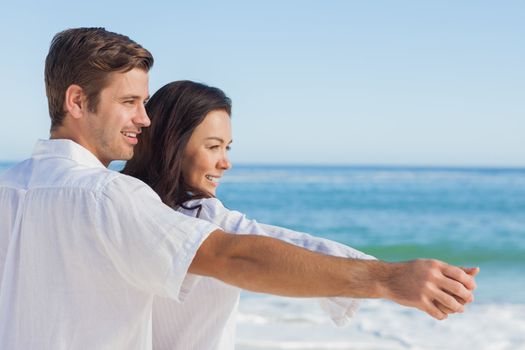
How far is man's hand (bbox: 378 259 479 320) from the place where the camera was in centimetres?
140

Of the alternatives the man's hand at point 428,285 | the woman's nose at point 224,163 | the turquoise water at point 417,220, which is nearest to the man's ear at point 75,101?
the woman's nose at point 224,163

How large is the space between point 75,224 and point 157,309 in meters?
0.56

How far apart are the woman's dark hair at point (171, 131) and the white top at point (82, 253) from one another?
0.50 meters

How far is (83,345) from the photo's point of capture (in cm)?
155

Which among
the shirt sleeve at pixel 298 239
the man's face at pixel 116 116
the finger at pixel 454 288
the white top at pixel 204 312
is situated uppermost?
the man's face at pixel 116 116

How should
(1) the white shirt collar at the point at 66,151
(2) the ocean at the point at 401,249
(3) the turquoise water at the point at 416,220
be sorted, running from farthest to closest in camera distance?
(3) the turquoise water at the point at 416,220
(2) the ocean at the point at 401,249
(1) the white shirt collar at the point at 66,151

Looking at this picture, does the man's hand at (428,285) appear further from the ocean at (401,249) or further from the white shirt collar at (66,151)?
the ocean at (401,249)

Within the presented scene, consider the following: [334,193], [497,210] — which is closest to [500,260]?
[497,210]

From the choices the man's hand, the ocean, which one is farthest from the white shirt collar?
the ocean

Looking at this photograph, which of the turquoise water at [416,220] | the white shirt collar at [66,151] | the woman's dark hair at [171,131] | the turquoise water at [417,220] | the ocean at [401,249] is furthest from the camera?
the turquoise water at [416,220]

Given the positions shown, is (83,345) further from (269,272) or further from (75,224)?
(269,272)

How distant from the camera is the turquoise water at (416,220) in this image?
13.5 m

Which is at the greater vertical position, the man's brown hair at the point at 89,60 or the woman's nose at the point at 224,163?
the man's brown hair at the point at 89,60

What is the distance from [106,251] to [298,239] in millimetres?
626
